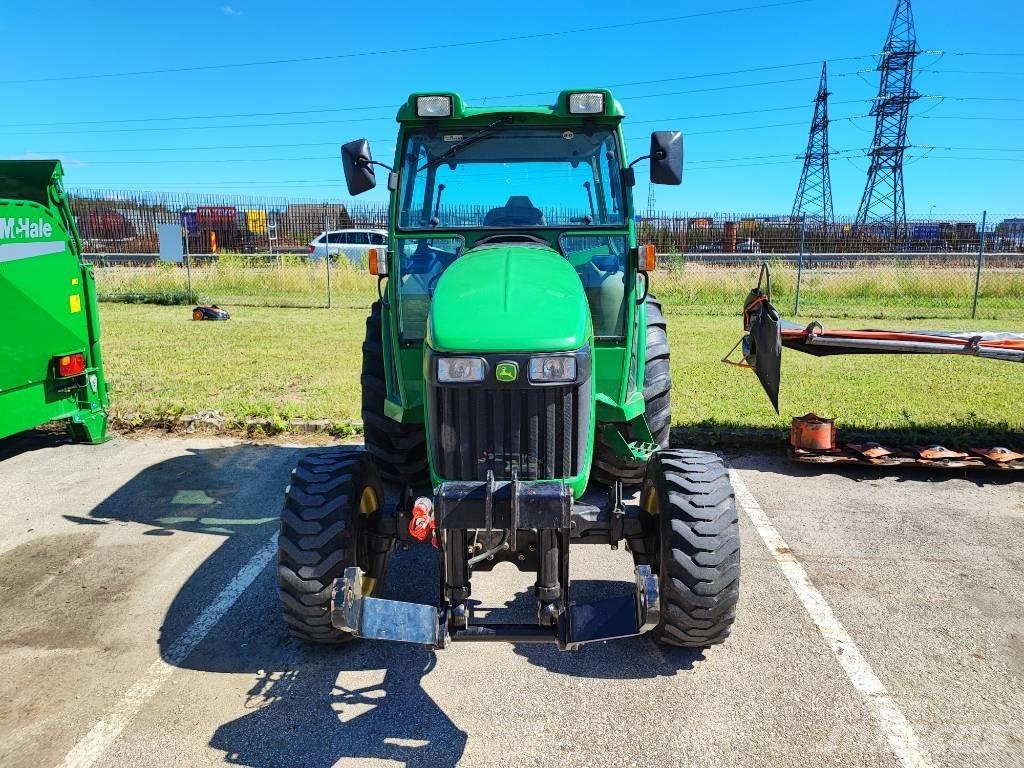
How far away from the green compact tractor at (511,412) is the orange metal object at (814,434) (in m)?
1.80

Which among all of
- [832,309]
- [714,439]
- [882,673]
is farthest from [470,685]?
[832,309]

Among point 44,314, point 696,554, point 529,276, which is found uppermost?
point 529,276

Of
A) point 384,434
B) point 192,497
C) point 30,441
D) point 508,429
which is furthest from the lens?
point 30,441

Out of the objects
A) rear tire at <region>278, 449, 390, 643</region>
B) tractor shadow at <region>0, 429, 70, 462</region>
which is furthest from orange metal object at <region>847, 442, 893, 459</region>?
tractor shadow at <region>0, 429, 70, 462</region>

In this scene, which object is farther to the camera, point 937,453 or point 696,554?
point 937,453

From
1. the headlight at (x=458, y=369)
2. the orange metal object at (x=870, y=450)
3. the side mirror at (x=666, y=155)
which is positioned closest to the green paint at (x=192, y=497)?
the headlight at (x=458, y=369)

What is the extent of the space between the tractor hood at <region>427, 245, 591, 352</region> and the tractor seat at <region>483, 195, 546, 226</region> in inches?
29.0

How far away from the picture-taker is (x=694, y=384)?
8406 mm

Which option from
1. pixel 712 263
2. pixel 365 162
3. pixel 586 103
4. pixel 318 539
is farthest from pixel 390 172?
pixel 712 263

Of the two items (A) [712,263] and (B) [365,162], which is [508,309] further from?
(A) [712,263]

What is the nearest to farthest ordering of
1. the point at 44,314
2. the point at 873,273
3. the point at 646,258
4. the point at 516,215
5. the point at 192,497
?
the point at 646,258 < the point at 516,215 < the point at 192,497 < the point at 44,314 < the point at 873,273

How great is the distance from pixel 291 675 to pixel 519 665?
101 centimetres

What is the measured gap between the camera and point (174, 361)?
9.87m

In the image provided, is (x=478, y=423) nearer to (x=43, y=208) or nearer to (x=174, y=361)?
(x=43, y=208)
